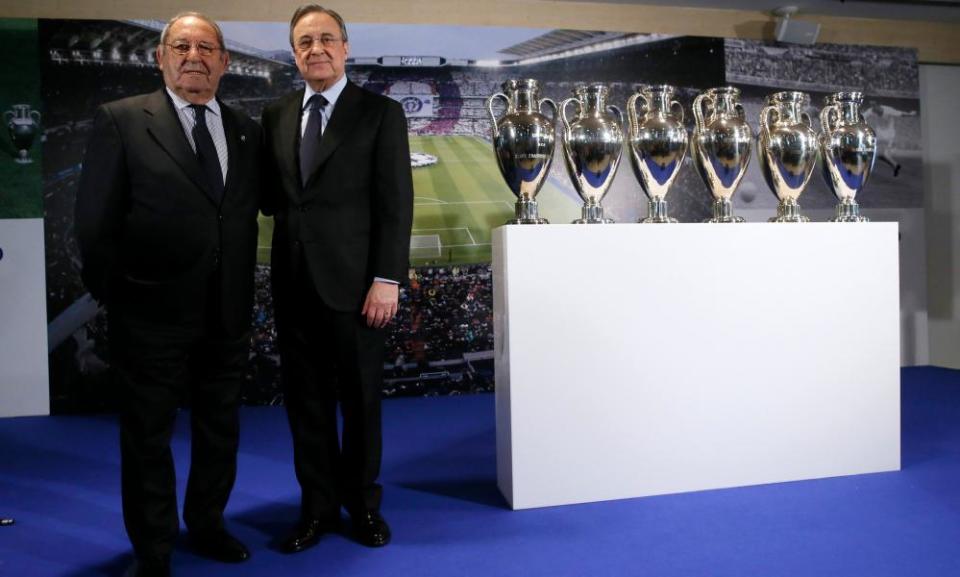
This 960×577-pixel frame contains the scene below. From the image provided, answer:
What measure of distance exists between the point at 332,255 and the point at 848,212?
1938 mm

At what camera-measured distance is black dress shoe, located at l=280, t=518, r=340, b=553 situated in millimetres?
1810

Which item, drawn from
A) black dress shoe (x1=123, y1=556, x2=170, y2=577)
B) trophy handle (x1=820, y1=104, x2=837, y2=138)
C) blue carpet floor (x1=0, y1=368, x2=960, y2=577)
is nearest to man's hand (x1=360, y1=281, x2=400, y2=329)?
blue carpet floor (x1=0, y1=368, x2=960, y2=577)

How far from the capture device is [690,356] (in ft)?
7.23

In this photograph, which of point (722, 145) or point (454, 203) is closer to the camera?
point (722, 145)

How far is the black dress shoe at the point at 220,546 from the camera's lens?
1769 mm

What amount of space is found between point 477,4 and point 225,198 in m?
3.27

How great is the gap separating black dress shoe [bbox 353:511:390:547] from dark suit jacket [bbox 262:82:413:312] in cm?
59

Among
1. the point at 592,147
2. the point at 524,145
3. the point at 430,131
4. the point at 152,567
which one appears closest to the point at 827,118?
the point at 592,147

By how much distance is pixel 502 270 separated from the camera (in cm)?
211

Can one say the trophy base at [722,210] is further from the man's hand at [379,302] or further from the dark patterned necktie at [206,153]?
the dark patterned necktie at [206,153]

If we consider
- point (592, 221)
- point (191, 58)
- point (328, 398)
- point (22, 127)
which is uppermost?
point (22, 127)

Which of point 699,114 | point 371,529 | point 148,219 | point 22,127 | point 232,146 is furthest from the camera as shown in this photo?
point 22,127

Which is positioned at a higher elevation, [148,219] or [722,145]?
[722,145]

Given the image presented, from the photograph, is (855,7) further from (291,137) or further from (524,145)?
(291,137)
